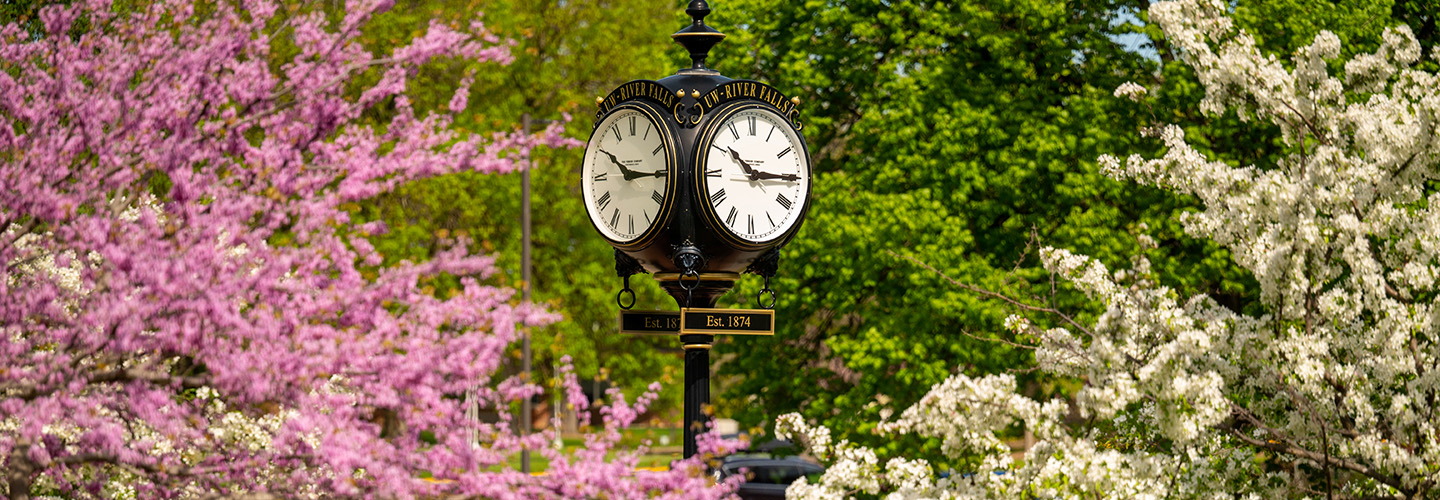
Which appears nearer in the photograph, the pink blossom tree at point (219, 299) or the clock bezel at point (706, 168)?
the pink blossom tree at point (219, 299)

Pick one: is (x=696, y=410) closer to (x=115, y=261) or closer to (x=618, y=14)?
(x=115, y=261)

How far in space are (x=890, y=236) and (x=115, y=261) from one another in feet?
39.5

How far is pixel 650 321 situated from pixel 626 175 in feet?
2.74

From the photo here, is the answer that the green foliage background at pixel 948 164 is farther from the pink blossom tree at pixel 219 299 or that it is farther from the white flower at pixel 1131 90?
the pink blossom tree at pixel 219 299

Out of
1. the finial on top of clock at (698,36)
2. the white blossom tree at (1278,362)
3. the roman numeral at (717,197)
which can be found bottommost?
the white blossom tree at (1278,362)

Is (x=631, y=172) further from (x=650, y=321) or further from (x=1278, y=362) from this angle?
(x=1278, y=362)

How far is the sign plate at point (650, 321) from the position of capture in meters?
8.01

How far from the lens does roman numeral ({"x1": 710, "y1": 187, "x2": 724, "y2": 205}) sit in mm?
7672

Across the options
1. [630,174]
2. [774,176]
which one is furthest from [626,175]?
[774,176]

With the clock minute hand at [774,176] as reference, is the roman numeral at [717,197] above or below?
below

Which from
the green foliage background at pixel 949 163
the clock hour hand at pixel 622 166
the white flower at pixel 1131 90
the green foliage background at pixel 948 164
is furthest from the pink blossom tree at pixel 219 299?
the green foliage background at pixel 949 163

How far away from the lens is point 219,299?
16.1 feet

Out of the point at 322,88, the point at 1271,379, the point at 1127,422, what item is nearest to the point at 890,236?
the point at 1127,422

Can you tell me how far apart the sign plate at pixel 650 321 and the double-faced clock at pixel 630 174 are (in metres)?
0.42
